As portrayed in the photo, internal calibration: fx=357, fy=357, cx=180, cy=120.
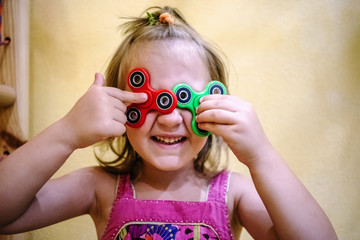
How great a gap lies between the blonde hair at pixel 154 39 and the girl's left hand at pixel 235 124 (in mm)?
131

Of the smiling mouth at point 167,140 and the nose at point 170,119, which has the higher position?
the nose at point 170,119

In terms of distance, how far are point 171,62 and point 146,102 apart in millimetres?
84

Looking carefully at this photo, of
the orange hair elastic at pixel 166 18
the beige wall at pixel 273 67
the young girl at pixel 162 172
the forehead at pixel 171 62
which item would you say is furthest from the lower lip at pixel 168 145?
the beige wall at pixel 273 67

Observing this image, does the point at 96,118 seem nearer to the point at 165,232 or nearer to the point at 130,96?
the point at 130,96

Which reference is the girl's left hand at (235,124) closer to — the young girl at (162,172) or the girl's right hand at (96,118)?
the young girl at (162,172)

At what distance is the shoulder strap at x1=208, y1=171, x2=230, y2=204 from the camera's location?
0.72 metres

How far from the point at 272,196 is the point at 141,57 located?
0.34 metres

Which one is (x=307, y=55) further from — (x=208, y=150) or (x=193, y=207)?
(x=193, y=207)

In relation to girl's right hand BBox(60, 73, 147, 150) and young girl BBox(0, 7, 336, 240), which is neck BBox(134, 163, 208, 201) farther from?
girl's right hand BBox(60, 73, 147, 150)

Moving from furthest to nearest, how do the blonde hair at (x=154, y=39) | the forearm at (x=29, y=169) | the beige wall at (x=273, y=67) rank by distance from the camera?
the beige wall at (x=273, y=67)
the blonde hair at (x=154, y=39)
the forearm at (x=29, y=169)

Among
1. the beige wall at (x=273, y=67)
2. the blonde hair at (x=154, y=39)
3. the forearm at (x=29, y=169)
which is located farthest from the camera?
the beige wall at (x=273, y=67)

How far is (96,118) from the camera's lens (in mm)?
594

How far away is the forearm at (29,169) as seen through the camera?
58 cm

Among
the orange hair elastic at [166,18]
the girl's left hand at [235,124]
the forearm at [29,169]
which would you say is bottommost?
the forearm at [29,169]
